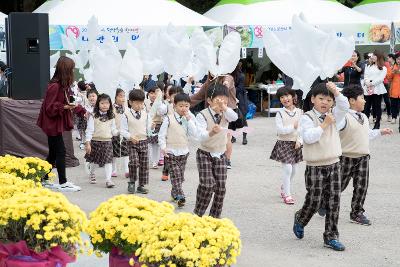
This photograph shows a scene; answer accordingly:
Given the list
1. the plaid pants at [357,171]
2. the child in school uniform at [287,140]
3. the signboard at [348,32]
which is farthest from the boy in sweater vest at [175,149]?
the signboard at [348,32]

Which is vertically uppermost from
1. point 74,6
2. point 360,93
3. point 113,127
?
point 74,6

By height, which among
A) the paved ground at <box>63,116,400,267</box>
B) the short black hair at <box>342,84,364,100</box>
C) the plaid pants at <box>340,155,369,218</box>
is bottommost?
the paved ground at <box>63,116,400,267</box>

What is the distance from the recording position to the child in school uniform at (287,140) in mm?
8562

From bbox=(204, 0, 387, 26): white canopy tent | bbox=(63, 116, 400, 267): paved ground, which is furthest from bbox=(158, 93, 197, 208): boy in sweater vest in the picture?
bbox=(204, 0, 387, 26): white canopy tent

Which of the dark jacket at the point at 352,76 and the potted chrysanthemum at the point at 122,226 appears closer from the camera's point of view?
the potted chrysanthemum at the point at 122,226

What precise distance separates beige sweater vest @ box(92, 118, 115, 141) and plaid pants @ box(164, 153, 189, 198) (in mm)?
1488

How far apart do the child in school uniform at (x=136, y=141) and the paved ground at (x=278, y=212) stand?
239 millimetres

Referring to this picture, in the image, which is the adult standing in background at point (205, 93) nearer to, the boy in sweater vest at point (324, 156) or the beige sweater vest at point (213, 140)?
the beige sweater vest at point (213, 140)

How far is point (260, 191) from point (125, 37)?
828 cm

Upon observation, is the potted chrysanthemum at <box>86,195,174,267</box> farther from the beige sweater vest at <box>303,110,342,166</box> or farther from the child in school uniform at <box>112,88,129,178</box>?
the child in school uniform at <box>112,88,129,178</box>

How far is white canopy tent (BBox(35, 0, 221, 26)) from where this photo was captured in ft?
54.0

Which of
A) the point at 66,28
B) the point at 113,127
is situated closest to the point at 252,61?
the point at 66,28

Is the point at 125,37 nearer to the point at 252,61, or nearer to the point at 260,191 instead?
the point at 252,61

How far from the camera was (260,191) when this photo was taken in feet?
30.6
